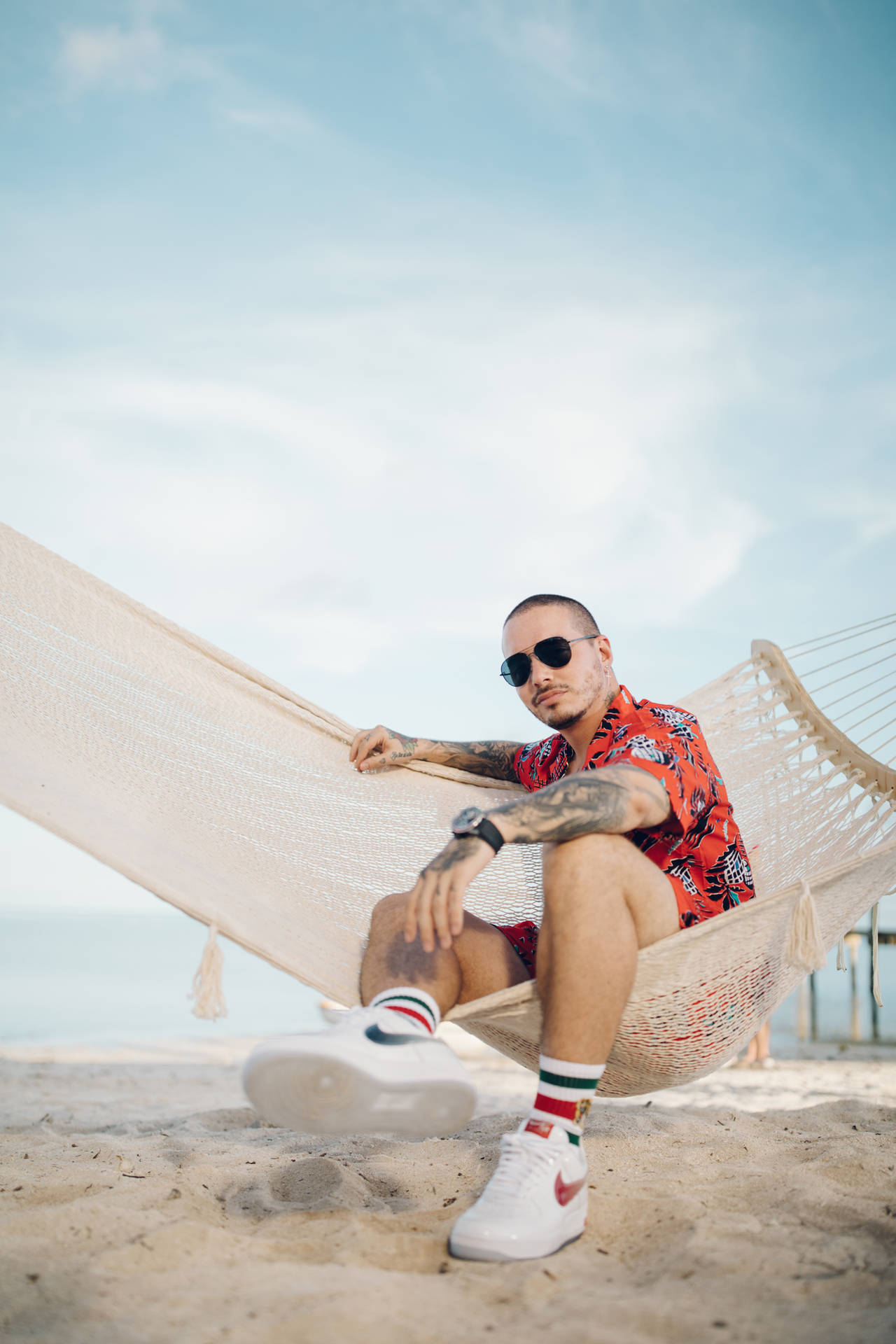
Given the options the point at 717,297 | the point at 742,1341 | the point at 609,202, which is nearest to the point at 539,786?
the point at 742,1341

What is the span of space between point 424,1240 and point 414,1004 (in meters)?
0.25

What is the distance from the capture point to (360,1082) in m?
0.88

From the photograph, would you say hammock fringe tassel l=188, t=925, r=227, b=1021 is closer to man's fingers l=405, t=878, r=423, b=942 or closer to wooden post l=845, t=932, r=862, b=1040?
man's fingers l=405, t=878, r=423, b=942

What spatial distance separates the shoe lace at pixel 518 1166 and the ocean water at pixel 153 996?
1.22 ft

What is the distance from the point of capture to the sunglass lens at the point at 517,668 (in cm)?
149

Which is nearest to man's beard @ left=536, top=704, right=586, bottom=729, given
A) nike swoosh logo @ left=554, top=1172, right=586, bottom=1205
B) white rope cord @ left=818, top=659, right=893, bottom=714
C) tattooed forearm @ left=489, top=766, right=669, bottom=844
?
tattooed forearm @ left=489, top=766, right=669, bottom=844

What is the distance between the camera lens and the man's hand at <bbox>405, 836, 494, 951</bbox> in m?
0.97

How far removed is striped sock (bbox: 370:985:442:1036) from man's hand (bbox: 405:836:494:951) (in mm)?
118

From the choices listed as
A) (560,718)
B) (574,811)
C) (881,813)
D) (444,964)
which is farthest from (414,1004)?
(881,813)

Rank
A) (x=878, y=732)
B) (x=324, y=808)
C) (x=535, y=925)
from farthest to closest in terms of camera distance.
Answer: (x=878, y=732)
(x=324, y=808)
(x=535, y=925)

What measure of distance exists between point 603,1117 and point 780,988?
0.77m

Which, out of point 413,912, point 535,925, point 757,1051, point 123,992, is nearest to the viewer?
point 413,912

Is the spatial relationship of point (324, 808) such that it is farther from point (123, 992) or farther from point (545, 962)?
point (123, 992)

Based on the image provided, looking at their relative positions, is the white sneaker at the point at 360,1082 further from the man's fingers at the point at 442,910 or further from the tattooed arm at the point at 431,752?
the tattooed arm at the point at 431,752
